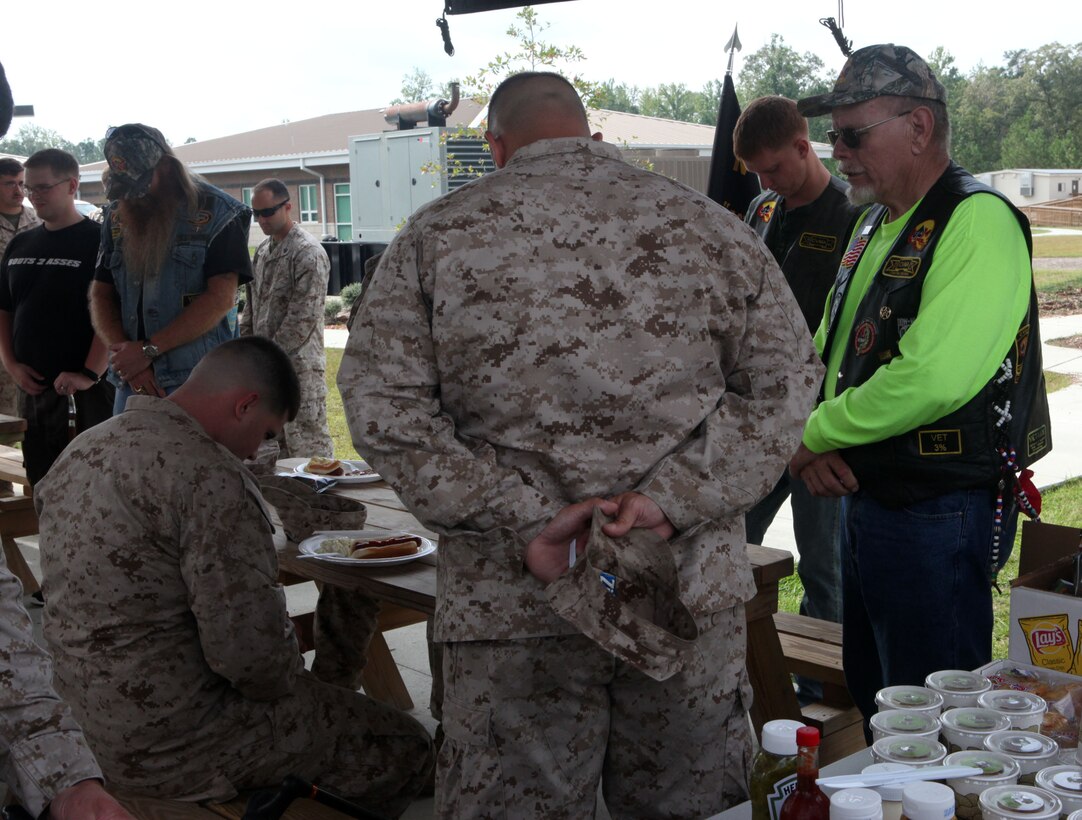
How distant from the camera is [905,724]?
1.56 m

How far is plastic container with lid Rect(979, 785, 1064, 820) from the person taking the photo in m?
1.28

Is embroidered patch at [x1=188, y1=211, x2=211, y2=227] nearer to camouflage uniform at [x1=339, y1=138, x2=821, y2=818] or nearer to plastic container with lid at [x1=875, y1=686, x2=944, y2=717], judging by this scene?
camouflage uniform at [x1=339, y1=138, x2=821, y2=818]

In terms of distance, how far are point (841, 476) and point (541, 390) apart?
973 millimetres

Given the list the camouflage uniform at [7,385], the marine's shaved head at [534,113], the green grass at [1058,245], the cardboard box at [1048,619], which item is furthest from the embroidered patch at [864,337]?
the green grass at [1058,245]

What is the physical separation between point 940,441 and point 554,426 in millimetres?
978

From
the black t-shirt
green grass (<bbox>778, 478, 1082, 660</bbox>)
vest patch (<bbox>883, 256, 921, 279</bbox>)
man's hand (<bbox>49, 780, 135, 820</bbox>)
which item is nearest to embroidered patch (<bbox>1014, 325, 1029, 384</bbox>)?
vest patch (<bbox>883, 256, 921, 279</bbox>)

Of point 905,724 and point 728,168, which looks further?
point 728,168

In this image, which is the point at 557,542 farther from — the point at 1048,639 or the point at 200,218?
the point at 200,218

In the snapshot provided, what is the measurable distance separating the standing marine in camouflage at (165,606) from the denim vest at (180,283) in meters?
2.02

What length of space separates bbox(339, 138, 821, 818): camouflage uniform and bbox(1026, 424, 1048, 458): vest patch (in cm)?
72

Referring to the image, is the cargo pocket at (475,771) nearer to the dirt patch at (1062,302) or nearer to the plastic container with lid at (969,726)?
the plastic container with lid at (969,726)

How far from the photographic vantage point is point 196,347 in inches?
181

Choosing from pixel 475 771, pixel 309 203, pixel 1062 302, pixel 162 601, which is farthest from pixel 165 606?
pixel 309 203

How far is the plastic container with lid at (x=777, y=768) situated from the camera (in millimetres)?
1397
